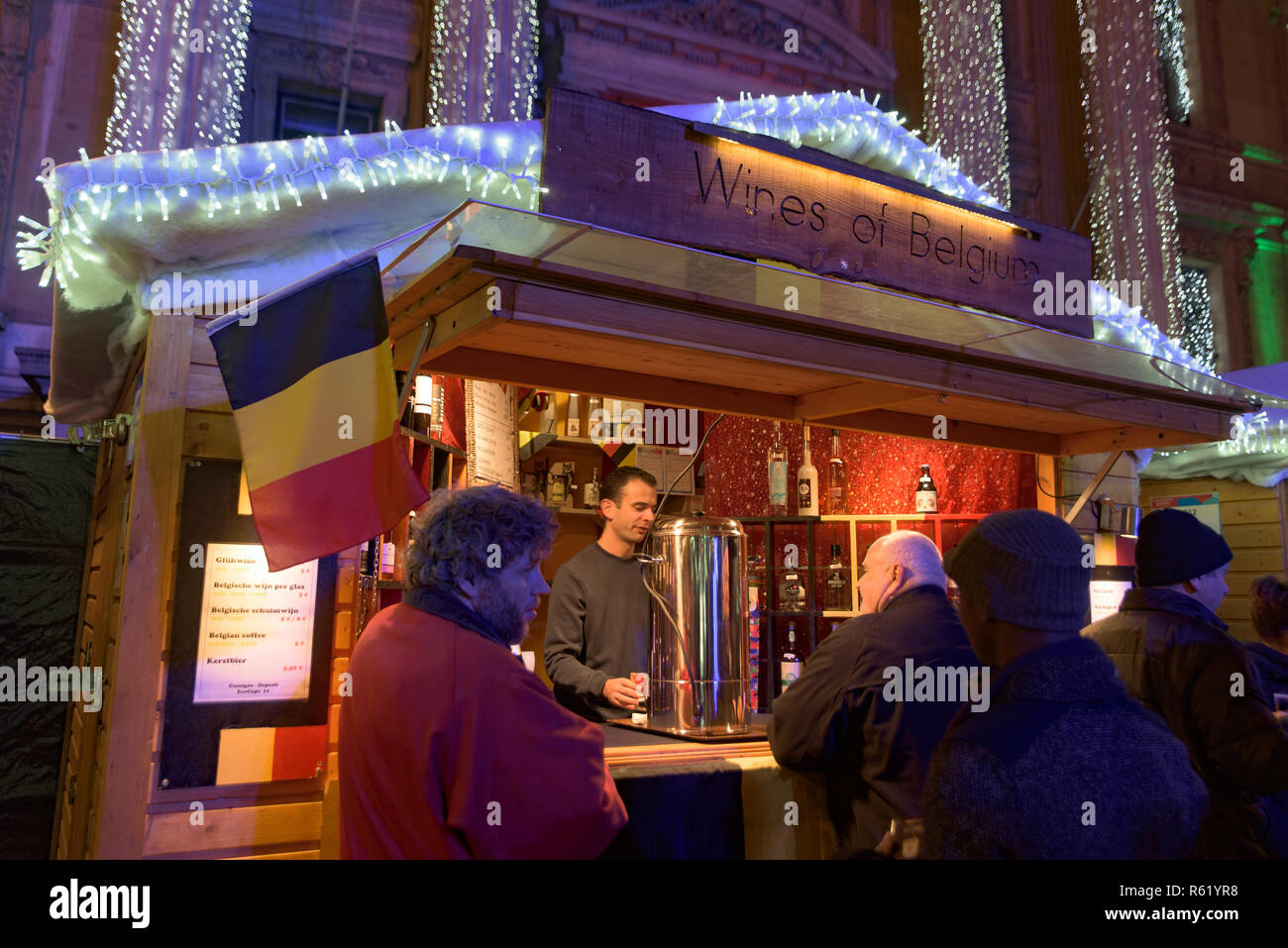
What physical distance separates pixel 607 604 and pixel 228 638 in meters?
1.60

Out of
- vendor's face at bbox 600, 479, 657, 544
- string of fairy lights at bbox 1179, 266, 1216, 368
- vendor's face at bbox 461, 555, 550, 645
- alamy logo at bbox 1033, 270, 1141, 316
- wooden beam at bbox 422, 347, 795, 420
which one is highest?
string of fairy lights at bbox 1179, 266, 1216, 368

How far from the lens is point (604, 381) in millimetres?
3209

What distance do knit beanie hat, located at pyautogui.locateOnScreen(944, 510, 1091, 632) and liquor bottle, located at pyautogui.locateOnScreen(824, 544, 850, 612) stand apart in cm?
459

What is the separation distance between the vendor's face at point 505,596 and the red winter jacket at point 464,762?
0.12m

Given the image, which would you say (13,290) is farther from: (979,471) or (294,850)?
(979,471)

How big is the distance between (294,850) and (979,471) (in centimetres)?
487

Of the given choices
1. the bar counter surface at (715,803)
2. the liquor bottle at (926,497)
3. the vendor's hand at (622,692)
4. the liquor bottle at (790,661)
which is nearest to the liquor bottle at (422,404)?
the vendor's hand at (622,692)

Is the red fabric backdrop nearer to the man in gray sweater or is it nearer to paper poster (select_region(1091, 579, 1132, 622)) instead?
paper poster (select_region(1091, 579, 1132, 622))

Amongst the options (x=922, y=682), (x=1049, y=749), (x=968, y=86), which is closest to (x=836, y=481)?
(x=922, y=682)

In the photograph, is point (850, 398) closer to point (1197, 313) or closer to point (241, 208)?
point (241, 208)

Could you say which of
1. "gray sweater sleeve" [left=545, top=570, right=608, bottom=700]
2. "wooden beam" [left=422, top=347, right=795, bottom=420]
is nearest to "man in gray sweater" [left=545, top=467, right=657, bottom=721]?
"gray sweater sleeve" [left=545, top=570, right=608, bottom=700]

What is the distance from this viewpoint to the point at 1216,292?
13344 mm

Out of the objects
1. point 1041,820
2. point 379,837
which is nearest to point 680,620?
point 379,837

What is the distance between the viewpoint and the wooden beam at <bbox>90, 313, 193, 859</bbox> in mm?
3258
